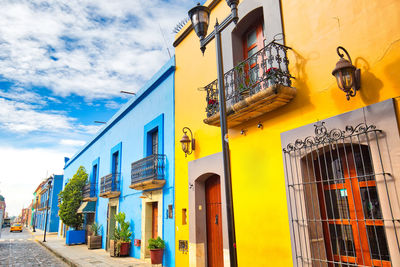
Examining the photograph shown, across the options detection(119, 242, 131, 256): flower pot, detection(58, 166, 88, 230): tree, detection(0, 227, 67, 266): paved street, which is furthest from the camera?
detection(58, 166, 88, 230): tree

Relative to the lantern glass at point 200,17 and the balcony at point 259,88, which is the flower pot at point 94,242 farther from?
the lantern glass at point 200,17

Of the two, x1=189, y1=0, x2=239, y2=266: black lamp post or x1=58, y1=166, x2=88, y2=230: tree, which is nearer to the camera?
x1=189, y1=0, x2=239, y2=266: black lamp post

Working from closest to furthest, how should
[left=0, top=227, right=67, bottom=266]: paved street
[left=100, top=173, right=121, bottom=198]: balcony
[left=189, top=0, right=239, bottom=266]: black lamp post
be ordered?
1. [left=189, top=0, right=239, bottom=266]: black lamp post
2. [left=0, top=227, right=67, bottom=266]: paved street
3. [left=100, top=173, right=121, bottom=198]: balcony

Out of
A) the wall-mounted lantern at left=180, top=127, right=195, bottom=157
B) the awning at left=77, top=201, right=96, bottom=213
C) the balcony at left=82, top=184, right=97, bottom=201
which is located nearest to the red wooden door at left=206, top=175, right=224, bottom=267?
the wall-mounted lantern at left=180, top=127, right=195, bottom=157

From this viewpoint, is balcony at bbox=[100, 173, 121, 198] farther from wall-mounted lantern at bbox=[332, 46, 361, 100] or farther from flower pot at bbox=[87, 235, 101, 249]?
wall-mounted lantern at bbox=[332, 46, 361, 100]

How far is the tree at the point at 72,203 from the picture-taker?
16.6 m

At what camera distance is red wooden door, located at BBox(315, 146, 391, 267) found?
367cm

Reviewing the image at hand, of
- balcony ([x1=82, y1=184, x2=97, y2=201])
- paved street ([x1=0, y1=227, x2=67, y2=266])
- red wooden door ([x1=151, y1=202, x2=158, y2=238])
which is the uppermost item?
balcony ([x1=82, y1=184, x2=97, y2=201])

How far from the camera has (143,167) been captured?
930 centimetres

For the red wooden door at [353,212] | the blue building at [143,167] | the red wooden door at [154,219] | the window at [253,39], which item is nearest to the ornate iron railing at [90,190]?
the blue building at [143,167]

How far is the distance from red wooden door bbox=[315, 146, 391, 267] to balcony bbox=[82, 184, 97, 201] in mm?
13864

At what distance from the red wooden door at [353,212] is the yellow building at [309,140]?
13 millimetres

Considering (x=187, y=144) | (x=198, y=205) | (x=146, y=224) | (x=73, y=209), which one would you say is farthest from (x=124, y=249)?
(x=73, y=209)

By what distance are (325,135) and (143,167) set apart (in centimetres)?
633
